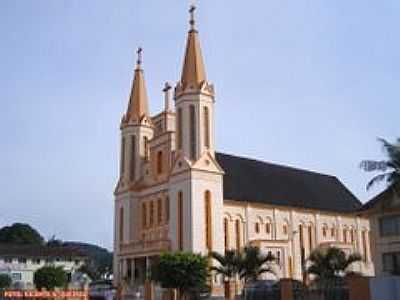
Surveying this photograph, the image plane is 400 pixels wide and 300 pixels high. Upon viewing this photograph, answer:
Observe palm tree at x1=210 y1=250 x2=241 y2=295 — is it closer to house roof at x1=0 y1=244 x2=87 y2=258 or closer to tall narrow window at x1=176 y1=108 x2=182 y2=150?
tall narrow window at x1=176 y1=108 x2=182 y2=150

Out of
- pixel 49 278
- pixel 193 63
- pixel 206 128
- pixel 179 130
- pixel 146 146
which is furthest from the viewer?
pixel 146 146

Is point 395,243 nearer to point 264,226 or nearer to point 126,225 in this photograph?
point 264,226

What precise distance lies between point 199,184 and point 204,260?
1100cm

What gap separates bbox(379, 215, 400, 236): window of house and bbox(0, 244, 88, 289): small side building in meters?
50.1

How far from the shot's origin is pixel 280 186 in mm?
64750

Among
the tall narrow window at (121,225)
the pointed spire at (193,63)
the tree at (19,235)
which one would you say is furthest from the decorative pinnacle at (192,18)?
the tree at (19,235)

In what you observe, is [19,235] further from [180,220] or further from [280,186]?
[180,220]

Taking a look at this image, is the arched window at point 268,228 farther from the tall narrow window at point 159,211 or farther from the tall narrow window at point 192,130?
the tall narrow window at point 192,130

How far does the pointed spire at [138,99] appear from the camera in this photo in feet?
203

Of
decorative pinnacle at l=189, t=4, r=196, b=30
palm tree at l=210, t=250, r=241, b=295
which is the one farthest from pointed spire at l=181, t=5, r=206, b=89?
palm tree at l=210, t=250, r=241, b=295

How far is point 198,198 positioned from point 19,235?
71.4 meters

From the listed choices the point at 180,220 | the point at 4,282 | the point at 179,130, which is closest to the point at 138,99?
the point at 179,130

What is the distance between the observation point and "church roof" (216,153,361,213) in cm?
5916

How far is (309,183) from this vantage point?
70875mm
